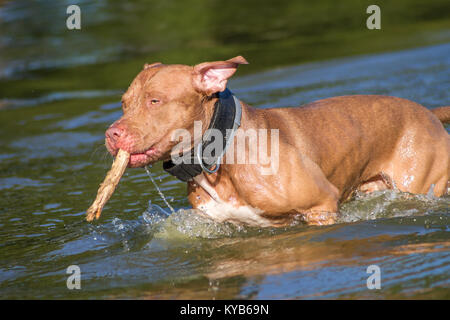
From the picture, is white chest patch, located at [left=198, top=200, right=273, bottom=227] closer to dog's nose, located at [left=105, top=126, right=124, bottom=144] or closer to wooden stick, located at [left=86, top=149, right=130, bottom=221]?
wooden stick, located at [left=86, top=149, right=130, bottom=221]

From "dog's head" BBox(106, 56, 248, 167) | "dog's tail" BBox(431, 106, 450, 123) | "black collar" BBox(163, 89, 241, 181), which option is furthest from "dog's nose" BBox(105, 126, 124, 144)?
"dog's tail" BBox(431, 106, 450, 123)

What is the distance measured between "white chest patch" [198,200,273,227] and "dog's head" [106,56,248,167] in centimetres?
73

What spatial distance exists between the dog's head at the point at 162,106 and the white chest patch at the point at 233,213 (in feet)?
2.40

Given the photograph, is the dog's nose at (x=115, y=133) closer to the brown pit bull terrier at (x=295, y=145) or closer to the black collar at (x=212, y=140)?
the brown pit bull terrier at (x=295, y=145)

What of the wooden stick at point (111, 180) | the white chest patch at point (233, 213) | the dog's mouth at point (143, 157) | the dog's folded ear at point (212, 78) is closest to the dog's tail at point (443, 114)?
the white chest patch at point (233, 213)

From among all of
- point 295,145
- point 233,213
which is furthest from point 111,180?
point 295,145

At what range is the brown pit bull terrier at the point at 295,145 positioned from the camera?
6.10 m

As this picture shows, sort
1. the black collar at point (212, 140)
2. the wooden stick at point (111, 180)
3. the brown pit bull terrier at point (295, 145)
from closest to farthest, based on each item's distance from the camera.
Answer: the wooden stick at point (111, 180) → the brown pit bull terrier at point (295, 145) → the black collar at point (212, 140)

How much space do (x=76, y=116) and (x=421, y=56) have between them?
6.80 m

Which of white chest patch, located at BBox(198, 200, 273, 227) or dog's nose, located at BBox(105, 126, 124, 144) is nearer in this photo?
dog's nose, located at BBox(105, 126, 124, 144)

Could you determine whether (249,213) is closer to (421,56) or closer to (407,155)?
(407,155)

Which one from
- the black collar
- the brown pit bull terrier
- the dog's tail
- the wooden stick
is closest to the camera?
the wooden stick

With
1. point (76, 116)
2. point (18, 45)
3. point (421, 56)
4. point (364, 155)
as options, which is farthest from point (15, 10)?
point (364, 155)

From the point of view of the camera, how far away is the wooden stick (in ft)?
19.7
